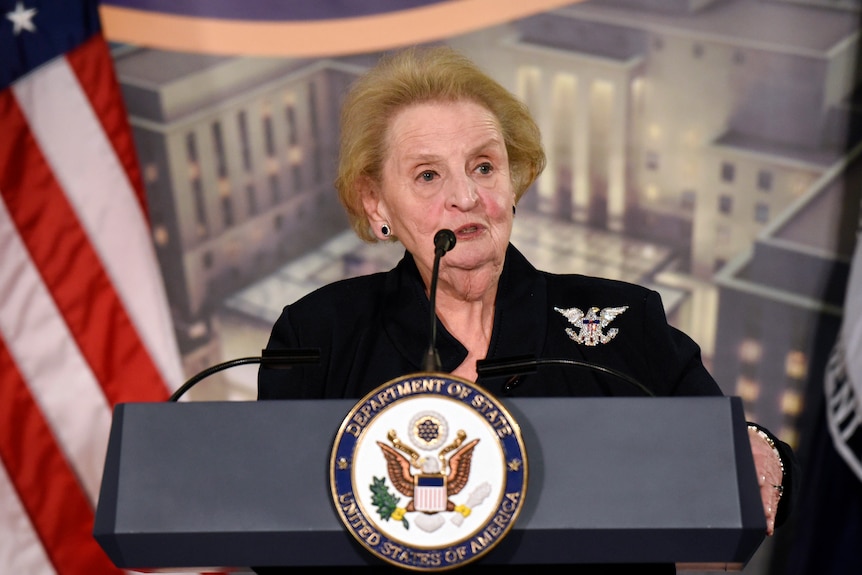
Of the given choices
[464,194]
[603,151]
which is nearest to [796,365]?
[603,151]

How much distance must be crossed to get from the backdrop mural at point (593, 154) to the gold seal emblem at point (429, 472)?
83.1 inches

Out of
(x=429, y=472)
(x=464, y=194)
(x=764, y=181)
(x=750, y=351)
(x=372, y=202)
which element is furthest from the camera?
(x=750, y=351)

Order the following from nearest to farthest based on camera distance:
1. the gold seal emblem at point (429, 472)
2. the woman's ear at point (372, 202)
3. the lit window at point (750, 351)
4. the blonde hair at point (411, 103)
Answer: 1. the gold seal emblem at point (429, 472)
2. the blonde hair at point (411, 103)
3. the woman's ear at point (372, 202)
4. the lit window at point (750, 351)

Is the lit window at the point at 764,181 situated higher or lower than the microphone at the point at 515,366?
lower

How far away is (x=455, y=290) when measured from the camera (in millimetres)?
1529

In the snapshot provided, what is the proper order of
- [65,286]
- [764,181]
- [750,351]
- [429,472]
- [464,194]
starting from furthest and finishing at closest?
[750,351]
[764,181]
[65,286]
[464,194]
[429,472]

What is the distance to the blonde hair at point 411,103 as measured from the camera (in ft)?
5.03

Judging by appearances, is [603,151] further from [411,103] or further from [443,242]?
[443,242]

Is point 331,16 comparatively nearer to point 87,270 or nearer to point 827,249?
point 87,270

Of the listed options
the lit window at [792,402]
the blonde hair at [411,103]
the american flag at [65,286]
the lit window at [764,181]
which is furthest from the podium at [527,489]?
the lit window at [792,402]

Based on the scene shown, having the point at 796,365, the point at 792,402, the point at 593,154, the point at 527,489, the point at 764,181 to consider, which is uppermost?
the point at 527,489

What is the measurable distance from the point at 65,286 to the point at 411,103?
1506 mm

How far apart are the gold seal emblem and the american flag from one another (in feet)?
5.99

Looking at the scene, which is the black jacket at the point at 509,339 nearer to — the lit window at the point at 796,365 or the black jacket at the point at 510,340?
the black jacket at the point at 510,340
